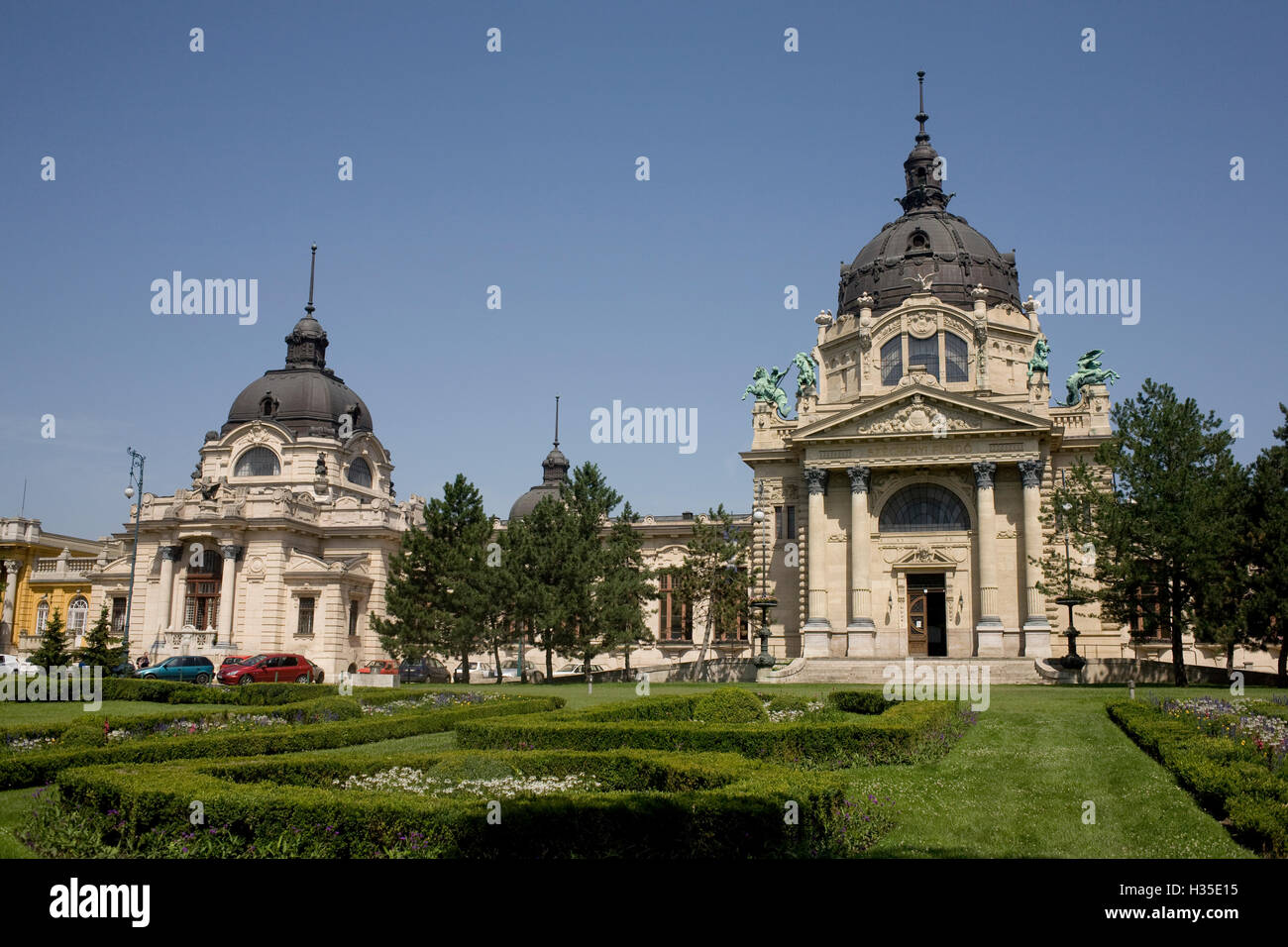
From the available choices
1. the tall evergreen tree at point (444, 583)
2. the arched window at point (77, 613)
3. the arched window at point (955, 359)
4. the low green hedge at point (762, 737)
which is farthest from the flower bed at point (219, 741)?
the arched window at point (77, 613)

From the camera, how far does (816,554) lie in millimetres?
52000

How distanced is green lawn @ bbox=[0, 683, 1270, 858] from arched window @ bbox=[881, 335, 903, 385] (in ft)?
108

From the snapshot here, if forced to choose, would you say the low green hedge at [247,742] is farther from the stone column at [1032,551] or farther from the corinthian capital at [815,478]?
the stone column at [1032,551]

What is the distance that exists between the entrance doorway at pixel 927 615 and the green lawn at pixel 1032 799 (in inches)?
1058

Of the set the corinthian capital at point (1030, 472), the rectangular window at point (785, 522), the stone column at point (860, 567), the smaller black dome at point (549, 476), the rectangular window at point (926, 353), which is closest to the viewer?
the corinthian capital at point (1030, 472)

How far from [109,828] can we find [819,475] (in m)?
43.1

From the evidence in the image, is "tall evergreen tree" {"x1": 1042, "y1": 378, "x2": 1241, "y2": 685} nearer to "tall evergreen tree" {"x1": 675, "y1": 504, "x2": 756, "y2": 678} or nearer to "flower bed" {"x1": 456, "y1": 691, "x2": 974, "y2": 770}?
"tall evergreen tree" {"x1": 675, "y1": 504, "x2": 756, "y2": 678}

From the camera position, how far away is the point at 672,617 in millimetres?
68438

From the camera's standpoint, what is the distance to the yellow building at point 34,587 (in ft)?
220

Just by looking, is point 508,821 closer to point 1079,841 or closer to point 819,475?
point 1079,841

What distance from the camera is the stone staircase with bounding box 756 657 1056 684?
44.0 metres

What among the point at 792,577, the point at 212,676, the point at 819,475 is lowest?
the point at 212,676
